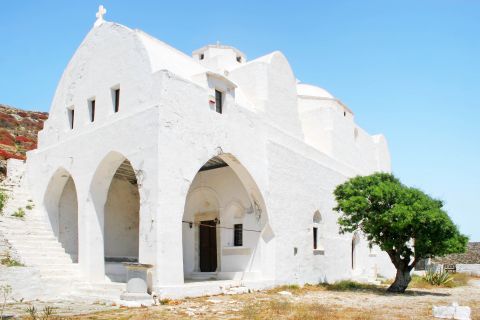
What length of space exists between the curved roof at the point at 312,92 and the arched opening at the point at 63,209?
490 inches

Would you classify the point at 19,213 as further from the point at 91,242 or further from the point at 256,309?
the point at 256,309

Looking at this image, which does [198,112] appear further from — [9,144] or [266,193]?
[9,144]

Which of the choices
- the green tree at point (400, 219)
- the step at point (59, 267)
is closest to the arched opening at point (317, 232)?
the green tree at point (400, 219)

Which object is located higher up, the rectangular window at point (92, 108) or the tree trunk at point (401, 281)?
the rectangular window at point (92, 108)

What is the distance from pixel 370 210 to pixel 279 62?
6.72 meters

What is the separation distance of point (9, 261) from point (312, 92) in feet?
54.6

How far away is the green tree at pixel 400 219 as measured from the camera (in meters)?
15.1

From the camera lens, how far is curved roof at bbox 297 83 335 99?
78.6 ft

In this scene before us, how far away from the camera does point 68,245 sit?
53.1ft

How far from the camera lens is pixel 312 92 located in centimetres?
2441

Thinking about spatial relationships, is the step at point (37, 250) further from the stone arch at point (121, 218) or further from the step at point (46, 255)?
the stone arch at point (121, 218)

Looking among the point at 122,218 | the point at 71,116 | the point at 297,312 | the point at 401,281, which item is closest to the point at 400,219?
the point at 401,281

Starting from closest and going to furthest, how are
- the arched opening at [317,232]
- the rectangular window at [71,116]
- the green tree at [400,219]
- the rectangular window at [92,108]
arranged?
the green tree at [400,219], the rectangular window at [92,108], the rectangular window at [71,116], the arched opening at [317,232]

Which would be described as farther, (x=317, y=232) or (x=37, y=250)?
(x=317, y=232)
